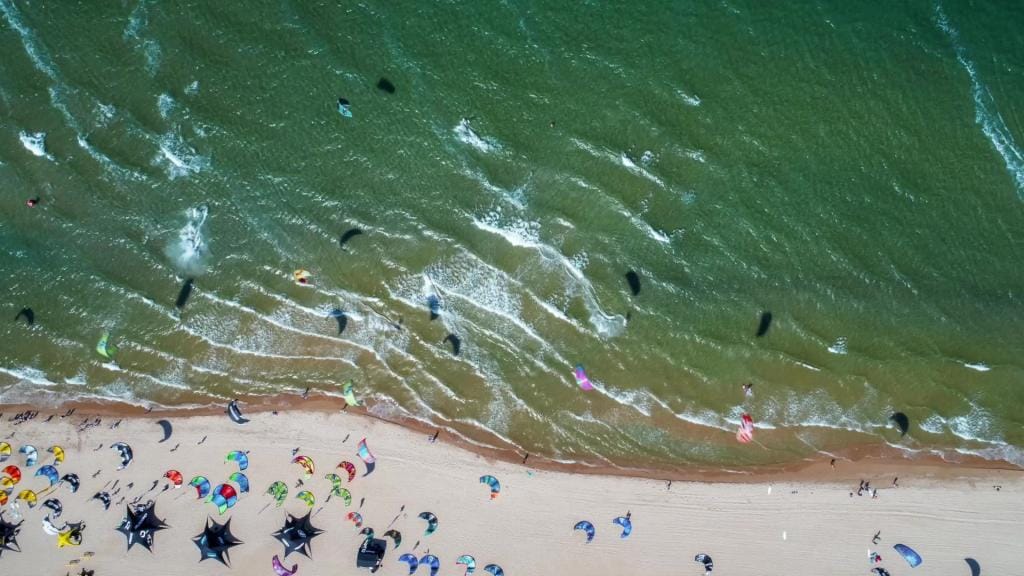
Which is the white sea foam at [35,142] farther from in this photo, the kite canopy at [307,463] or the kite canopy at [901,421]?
the kite canopy at [901,421]

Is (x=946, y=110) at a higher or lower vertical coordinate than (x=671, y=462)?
higher

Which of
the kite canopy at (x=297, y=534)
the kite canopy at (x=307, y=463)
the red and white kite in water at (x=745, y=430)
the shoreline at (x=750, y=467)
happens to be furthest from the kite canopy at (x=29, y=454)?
the red and white kite in water at (x=745, y=430)

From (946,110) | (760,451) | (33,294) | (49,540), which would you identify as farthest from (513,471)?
(946,110)

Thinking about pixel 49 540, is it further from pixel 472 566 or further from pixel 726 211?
pixel 726 211

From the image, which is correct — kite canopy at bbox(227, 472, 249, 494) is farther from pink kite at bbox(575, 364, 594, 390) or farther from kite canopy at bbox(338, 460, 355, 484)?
pink kite at bbox(575, 364, 594, 390)

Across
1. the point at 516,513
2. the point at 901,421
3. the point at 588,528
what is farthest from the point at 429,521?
the point at 901,421
